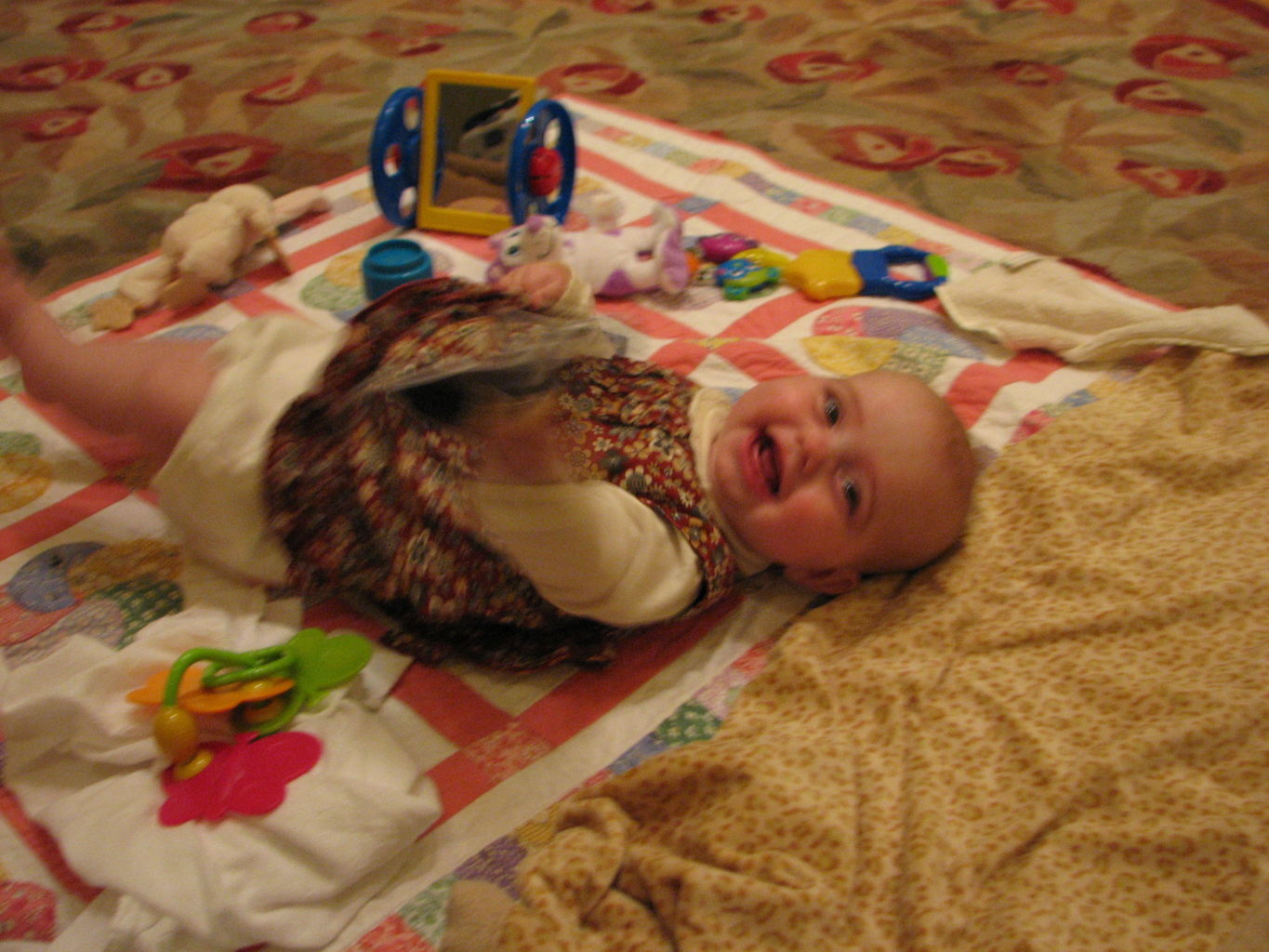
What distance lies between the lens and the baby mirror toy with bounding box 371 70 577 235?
1.37 m

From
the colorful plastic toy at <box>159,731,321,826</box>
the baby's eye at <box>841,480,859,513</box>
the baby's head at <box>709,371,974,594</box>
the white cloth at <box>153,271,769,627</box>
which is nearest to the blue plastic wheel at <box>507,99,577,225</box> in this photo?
the white cloth at <box>153,271,769,627</box>

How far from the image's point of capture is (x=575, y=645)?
0.86 meters

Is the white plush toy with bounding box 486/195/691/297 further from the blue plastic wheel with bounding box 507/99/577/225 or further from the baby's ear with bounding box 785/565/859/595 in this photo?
the baby's ear with bounding box 785/565/859/595

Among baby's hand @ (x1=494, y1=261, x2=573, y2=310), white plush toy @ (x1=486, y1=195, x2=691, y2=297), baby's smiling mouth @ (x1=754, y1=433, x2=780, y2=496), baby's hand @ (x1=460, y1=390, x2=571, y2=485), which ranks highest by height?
baby's hand @ (x1=460, y1=390, x2=571, y2=485)

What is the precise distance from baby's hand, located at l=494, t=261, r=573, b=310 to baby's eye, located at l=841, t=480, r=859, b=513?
0.41 metres

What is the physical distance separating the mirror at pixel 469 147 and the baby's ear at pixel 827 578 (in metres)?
0.77

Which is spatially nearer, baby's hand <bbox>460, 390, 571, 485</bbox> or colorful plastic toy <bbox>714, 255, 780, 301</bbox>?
baby's hand <bbox>460, 390, 571, 485</bbox>

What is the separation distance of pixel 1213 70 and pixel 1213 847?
2.05m

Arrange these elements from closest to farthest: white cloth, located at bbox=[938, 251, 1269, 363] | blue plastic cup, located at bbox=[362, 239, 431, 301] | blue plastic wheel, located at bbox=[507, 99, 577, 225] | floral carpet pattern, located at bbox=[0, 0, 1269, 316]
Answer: white cloth, located at bbox=[938, 251, 1269, 363], blue plastic cup, located at bbox=[362, 239, 431, 301], blue plastic wheel, located at bbox=[507, 99, 577, 225], floral carpet pattern, located at bbox=[0, 0, 1269, 316]

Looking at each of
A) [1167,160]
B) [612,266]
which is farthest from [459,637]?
[1167,160]

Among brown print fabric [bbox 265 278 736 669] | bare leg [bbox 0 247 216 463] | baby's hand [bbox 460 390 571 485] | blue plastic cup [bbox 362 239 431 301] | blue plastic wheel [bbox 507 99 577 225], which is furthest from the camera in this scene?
blue plastic wheel [bbox 507 99 577 225]

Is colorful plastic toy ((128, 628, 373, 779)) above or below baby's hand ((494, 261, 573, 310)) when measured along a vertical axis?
below

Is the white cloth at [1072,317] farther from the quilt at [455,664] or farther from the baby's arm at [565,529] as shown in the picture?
the baby's arm at [565,529]

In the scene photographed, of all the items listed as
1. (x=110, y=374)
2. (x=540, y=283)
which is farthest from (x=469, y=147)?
(x=110, y=374)
